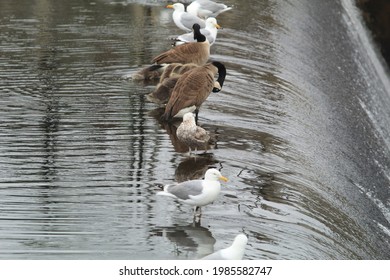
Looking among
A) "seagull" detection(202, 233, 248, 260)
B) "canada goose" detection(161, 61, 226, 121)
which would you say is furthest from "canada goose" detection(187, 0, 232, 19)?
"seagull" detection(202, 233, 248, 260)

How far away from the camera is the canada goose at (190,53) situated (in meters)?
13.6

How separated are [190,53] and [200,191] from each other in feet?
16.9

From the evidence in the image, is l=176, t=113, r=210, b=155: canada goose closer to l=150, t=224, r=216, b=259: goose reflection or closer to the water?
the water

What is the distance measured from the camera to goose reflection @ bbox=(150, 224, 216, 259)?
8.44 m

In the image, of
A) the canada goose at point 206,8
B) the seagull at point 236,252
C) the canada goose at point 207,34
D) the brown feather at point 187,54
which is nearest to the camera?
the seagull at point 236,252

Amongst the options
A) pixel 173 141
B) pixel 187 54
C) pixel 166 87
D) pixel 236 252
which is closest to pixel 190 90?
pixel 173 141

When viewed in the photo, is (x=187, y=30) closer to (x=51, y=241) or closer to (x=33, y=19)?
(x=33, y=19)

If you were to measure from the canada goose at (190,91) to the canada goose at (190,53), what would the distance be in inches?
62.9

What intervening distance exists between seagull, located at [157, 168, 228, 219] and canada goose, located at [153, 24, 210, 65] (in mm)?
4907

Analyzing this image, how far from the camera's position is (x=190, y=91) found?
38.3ft

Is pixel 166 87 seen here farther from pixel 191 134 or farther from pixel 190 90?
pixel 191 134

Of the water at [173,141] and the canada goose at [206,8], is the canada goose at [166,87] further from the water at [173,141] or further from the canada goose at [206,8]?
the canada goose at [206,8]

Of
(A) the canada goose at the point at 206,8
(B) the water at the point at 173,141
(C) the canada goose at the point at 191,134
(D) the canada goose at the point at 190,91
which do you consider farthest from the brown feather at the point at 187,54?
(A) the canada goose at the point at 206,8

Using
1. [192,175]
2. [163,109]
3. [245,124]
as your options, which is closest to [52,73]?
[163,109]
